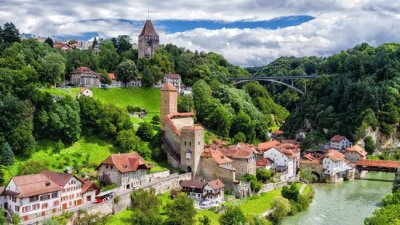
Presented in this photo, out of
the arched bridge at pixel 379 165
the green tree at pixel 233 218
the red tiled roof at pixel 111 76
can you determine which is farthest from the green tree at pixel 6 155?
the arched bridge at pixel 379 165

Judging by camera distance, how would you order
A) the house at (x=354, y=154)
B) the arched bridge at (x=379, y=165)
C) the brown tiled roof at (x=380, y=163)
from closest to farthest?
the arched bridge at (x=379, y=165), the brown tiled roof at (x=380, y=163), the house at (x=354, y=154)

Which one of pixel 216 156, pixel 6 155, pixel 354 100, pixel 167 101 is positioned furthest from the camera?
pixel 354 100

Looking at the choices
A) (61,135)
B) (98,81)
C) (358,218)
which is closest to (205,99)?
(98,81)

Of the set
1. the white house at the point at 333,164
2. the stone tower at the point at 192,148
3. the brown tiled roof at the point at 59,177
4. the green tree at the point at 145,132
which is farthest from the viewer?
the white house at the point at 333,164

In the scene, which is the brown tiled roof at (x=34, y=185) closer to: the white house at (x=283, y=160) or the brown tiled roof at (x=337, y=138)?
the white house at (x=283, y=160)

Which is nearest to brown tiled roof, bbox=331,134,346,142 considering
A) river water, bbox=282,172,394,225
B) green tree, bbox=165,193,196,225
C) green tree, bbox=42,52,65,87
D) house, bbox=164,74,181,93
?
→ river water, bbox=282,172,394,225

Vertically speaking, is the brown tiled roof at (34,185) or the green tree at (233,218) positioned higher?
the brown tiled roof at (34,185)

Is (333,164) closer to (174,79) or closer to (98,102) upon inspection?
(98,102)

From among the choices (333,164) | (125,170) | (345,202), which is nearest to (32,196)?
(125,170)
